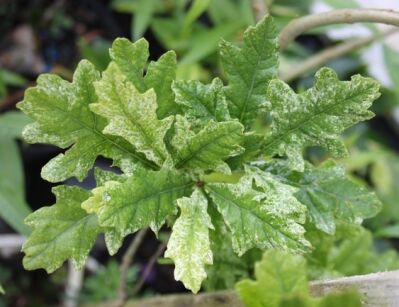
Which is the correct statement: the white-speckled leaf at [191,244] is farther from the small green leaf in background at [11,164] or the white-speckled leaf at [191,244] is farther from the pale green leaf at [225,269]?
the small green leaf in background at [11,164]

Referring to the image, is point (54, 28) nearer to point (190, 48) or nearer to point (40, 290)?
point (190, 48)

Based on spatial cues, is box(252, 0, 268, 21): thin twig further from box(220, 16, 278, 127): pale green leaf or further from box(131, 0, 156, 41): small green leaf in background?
box(131, 0, 156, 41): small green leaf in background

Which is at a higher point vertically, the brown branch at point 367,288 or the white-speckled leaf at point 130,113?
the white-speckled leaf at point 130,113

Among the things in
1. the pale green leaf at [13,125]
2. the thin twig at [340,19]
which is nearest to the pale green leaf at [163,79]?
the thin twig at [340,19]

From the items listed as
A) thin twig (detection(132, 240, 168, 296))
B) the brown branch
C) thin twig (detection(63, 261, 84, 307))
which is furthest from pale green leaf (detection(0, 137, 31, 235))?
the brown branch

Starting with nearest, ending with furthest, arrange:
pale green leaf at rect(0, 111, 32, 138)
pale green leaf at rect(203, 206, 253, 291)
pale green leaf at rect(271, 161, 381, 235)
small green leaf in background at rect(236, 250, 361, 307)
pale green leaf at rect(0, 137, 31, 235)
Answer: small green leaf in background at rect(236, 250, 361, 307) → pale green leaf at rect(271, 161, 381, 235) → pale green leaf at rect(203, 206, 253, 291) → pale green leaf at rect(0, 137, 31, 235) → pale green leaf at rect(0, 111, 32, 138)

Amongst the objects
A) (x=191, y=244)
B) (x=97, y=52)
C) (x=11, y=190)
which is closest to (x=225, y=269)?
(x=191, y=244)

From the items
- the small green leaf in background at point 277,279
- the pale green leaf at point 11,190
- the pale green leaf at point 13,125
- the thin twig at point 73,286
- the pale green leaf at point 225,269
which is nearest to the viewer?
the small green leaf in background at point 277,279
